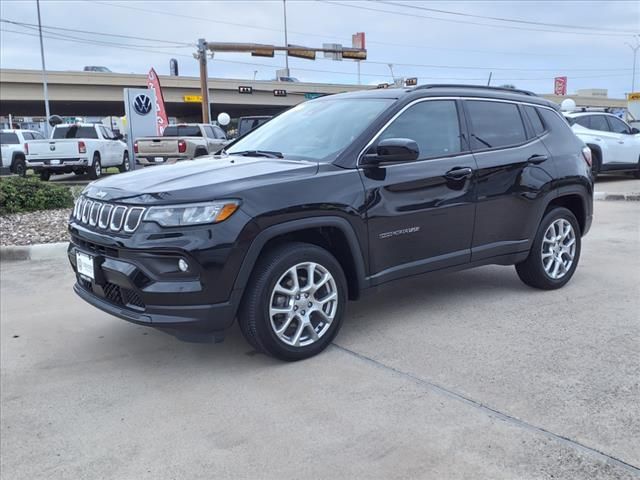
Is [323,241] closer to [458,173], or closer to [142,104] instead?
[458,173]

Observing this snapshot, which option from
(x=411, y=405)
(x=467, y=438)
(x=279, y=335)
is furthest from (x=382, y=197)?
(x=467, y=438)

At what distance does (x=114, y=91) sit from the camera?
170 feet

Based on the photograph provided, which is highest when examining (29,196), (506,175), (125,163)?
(125,163)

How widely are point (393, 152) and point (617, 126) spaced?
42.9 ft

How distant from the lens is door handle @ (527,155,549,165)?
5320 mm

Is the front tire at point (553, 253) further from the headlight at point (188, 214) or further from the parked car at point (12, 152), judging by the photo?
the parked car at point (12, 152)

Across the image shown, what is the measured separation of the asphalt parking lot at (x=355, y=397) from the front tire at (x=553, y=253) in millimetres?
216

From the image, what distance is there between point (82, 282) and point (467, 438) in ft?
9.12

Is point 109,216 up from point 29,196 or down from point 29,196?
up

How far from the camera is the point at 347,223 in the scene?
4.11 meters

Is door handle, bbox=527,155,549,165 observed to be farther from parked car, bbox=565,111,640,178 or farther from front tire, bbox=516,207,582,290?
parked car, bbox=565,111,640,178

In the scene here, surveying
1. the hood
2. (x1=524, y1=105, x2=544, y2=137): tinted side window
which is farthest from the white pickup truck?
(x1=524, y1=105, x2=544, y2=137): tinted side window

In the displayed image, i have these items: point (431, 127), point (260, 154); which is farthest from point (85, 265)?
point (431, 127)

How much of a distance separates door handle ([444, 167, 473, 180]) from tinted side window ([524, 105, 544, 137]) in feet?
3.72
